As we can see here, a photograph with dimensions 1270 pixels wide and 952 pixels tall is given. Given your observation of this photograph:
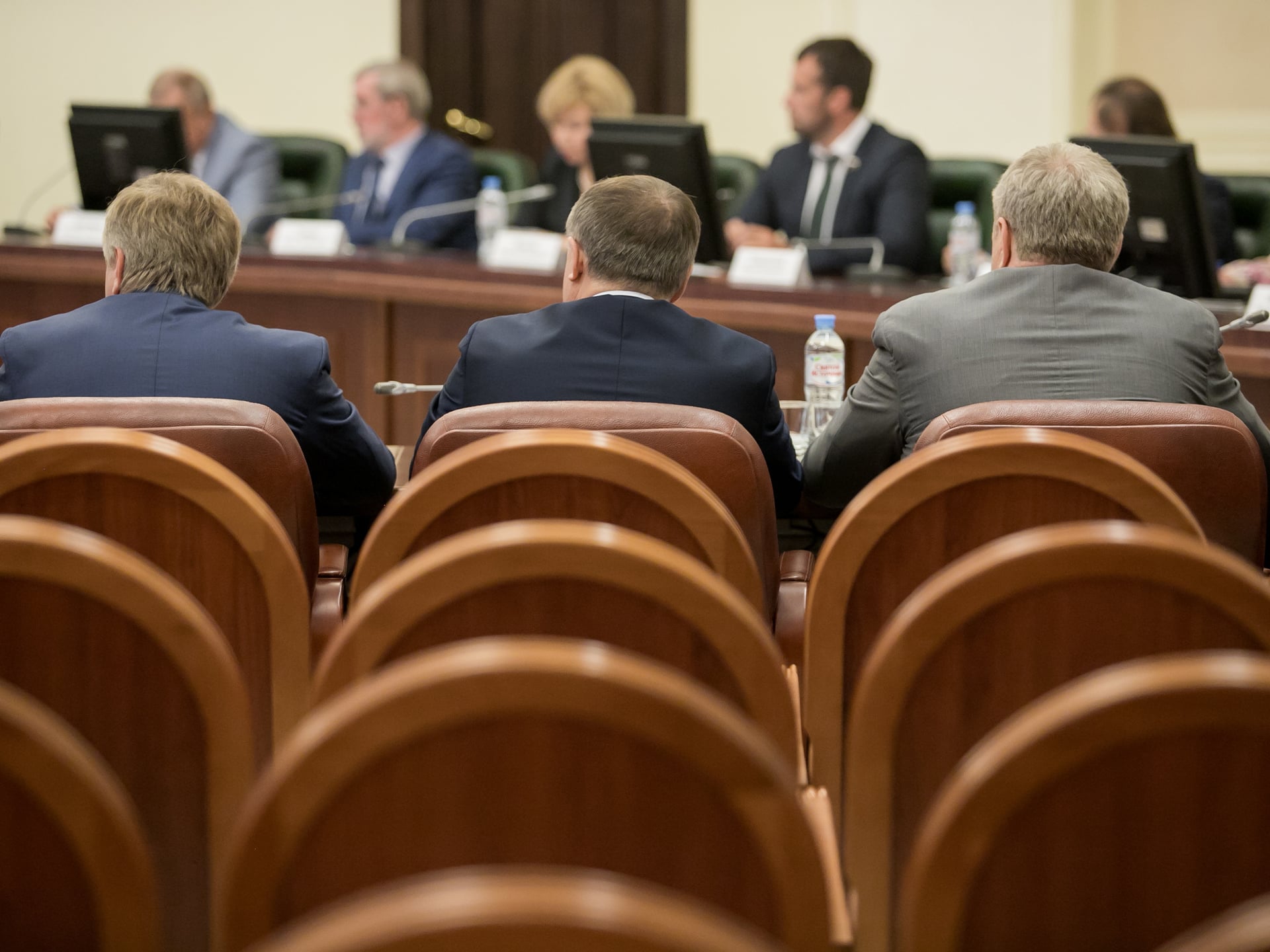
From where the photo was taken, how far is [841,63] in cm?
485

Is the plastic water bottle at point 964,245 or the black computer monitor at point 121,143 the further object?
the black computer monitor at point 121,143

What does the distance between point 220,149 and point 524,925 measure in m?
5.32

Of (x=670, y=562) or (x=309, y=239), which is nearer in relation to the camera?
(x=670, y=562)

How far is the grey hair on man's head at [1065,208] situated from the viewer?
Result: 227cm

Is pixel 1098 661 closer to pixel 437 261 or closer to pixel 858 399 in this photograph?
pixel 858 399

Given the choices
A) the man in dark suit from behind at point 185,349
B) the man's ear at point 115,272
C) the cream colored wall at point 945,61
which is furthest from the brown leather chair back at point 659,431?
the cream colored wall at point 945,61

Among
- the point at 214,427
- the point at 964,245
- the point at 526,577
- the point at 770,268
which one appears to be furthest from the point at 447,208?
the point at 526,577

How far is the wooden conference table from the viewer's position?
155 inches

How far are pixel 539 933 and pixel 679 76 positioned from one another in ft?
20.7

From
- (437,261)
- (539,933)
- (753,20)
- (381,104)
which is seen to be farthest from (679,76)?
(539,933)

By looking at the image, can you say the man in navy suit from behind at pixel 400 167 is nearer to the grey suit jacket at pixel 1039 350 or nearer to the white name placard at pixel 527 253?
the white name placard at pixel 527 253

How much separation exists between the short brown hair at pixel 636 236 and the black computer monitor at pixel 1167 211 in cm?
132

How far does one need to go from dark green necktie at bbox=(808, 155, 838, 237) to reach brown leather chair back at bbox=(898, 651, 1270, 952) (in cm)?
421

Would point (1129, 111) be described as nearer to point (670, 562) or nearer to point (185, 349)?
point (185, 349)
